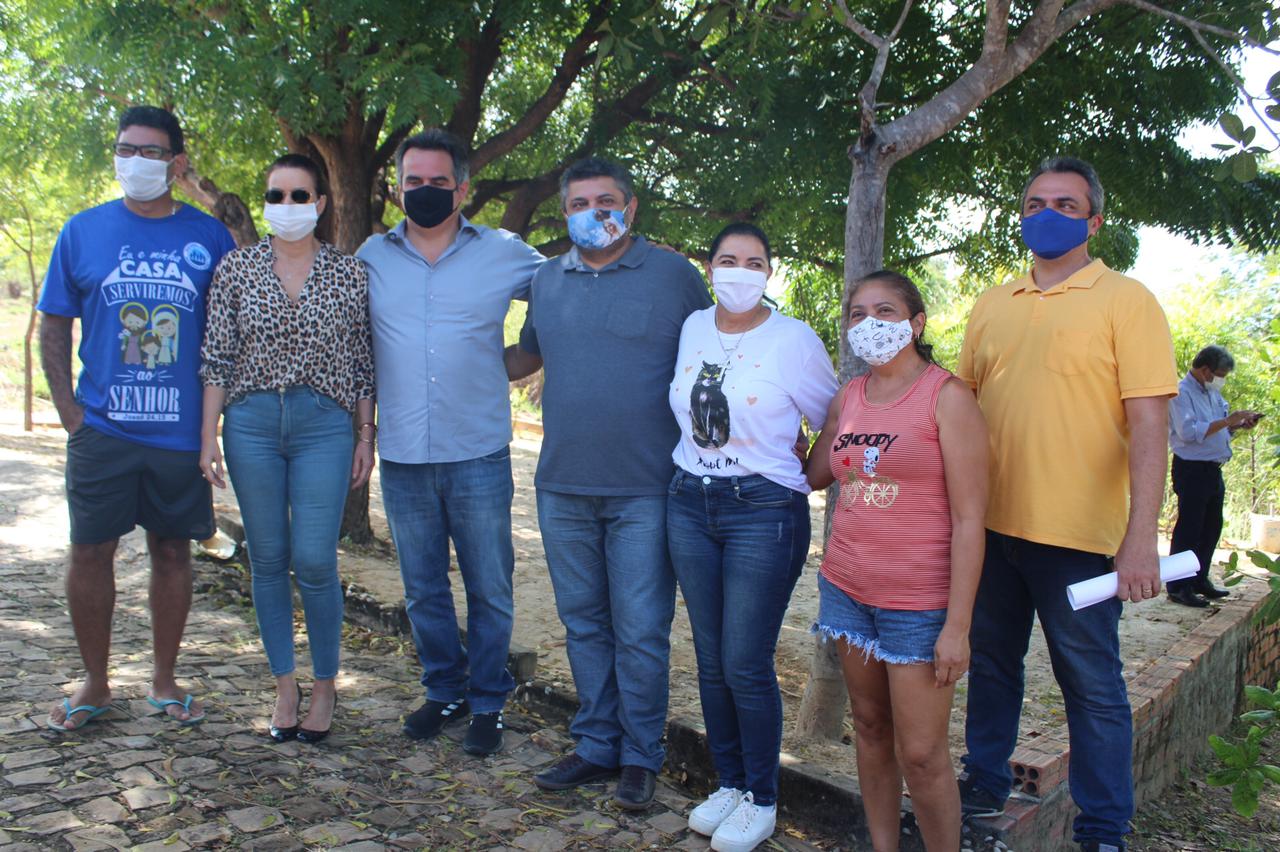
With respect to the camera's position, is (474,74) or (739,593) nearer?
(739,593)

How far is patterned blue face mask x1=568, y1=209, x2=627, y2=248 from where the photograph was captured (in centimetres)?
367

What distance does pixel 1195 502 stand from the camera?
8273mm

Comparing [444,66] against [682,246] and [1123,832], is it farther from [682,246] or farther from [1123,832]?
[1123,832]

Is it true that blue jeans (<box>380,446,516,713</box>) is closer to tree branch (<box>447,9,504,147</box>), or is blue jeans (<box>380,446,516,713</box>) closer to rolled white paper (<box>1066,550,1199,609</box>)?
rolled white paper (<box>1066,550,1199,609</box>)

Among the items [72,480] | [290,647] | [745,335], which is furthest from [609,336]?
[72,480]

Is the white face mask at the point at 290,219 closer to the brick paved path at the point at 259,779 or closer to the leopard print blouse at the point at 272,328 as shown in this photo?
the leopard print blouse at the point at 272,328

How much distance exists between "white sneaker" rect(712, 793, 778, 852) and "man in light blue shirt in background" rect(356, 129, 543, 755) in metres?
1.10

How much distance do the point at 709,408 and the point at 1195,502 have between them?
6.42 meters

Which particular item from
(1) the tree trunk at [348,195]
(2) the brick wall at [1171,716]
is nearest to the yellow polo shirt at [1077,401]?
(2) the brick wall at [1171,716]

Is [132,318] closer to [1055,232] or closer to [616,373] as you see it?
[616,373]

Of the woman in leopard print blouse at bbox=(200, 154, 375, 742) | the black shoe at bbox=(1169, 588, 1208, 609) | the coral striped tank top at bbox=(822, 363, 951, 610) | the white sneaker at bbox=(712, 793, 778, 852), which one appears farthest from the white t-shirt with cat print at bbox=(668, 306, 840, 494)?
the black shoe at bbox=(1169, 588, 1208, 609)

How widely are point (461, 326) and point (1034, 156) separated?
388cm

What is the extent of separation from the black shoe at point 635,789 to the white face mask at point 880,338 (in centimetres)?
169

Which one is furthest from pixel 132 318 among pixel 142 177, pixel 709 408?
pixel 709 408
